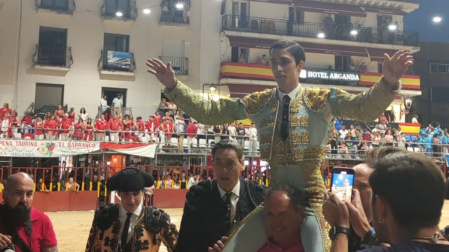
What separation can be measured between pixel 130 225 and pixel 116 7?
2138cm

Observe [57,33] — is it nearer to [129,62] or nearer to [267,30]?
[129,62]

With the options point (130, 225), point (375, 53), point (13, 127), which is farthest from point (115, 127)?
point (375, 53)

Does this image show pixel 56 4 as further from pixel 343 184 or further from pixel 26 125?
pixel 343 184

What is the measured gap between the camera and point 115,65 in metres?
21.9

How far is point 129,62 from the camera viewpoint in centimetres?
2217

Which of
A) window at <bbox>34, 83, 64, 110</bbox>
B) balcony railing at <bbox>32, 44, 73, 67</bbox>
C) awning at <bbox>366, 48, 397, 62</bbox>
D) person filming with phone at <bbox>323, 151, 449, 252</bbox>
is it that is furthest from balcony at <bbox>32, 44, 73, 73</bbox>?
person filming with phone at <bbox>323, 151, 449, 252</bbox>

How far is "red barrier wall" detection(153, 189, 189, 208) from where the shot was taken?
14.9 meters

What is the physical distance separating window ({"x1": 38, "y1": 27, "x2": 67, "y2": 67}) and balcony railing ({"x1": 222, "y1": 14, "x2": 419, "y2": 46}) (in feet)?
26.5

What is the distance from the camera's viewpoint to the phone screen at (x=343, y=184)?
6.90ft

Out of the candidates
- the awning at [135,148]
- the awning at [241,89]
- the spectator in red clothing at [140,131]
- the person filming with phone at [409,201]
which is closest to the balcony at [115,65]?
the awning at [241,89]

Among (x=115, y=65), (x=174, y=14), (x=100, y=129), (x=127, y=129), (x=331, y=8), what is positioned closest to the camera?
(x=100, y=129)

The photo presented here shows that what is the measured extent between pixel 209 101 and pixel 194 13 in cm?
2179

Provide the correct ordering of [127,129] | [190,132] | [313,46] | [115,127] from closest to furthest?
1. [115,127]
2. [127,129]
3. [190,132]
4. [313,46]

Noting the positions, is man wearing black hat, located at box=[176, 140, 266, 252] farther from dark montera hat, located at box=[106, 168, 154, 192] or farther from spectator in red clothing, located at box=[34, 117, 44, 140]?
spectator in red clothing, located at box=[34, 117, 44, 140]
